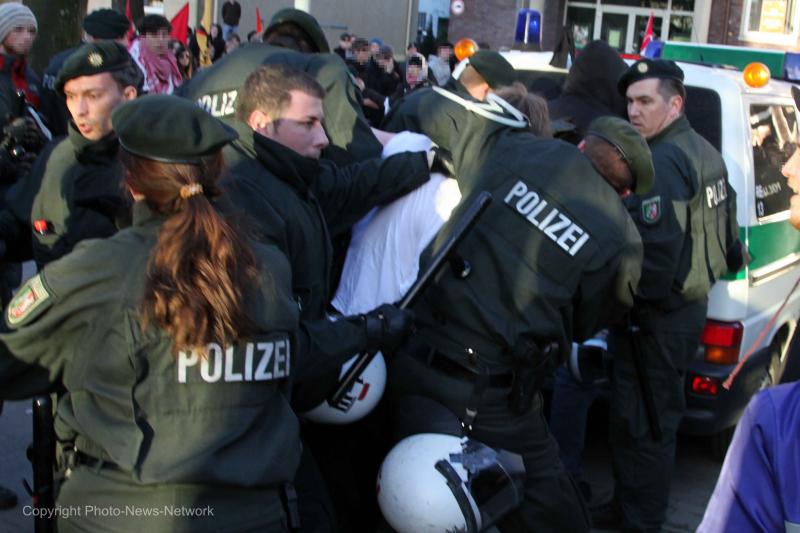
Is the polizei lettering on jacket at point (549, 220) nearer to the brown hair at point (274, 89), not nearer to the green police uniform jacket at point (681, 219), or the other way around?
the brown hair at point (274, 89)

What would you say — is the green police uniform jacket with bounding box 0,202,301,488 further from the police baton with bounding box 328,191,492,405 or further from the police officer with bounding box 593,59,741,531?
the police officer with bounding box 593,59,741,531

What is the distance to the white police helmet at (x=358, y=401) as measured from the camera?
3.10 m

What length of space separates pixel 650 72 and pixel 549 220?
1.74 m

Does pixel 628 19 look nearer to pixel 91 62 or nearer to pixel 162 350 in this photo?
pixel 91 62

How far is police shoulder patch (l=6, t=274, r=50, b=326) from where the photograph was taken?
2189mm

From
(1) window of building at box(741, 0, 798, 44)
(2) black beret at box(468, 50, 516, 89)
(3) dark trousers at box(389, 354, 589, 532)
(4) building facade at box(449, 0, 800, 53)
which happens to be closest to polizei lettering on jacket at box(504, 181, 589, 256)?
(3) dark trousers at box(389, 354, 589, 532)

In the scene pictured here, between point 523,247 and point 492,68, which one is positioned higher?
point 492,68

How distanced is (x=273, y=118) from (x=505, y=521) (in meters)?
1.49

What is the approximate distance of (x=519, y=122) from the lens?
345cm

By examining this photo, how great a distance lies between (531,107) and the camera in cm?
364

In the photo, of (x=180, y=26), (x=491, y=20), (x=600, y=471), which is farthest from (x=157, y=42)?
(x=491, y=20)

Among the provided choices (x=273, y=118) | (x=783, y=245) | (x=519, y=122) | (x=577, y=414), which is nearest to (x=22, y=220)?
(x=273, y=118)

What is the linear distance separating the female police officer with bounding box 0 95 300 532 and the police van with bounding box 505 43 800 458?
3.00 m

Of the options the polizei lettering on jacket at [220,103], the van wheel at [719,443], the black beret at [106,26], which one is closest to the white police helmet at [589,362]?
the van wheel at [719,443]
